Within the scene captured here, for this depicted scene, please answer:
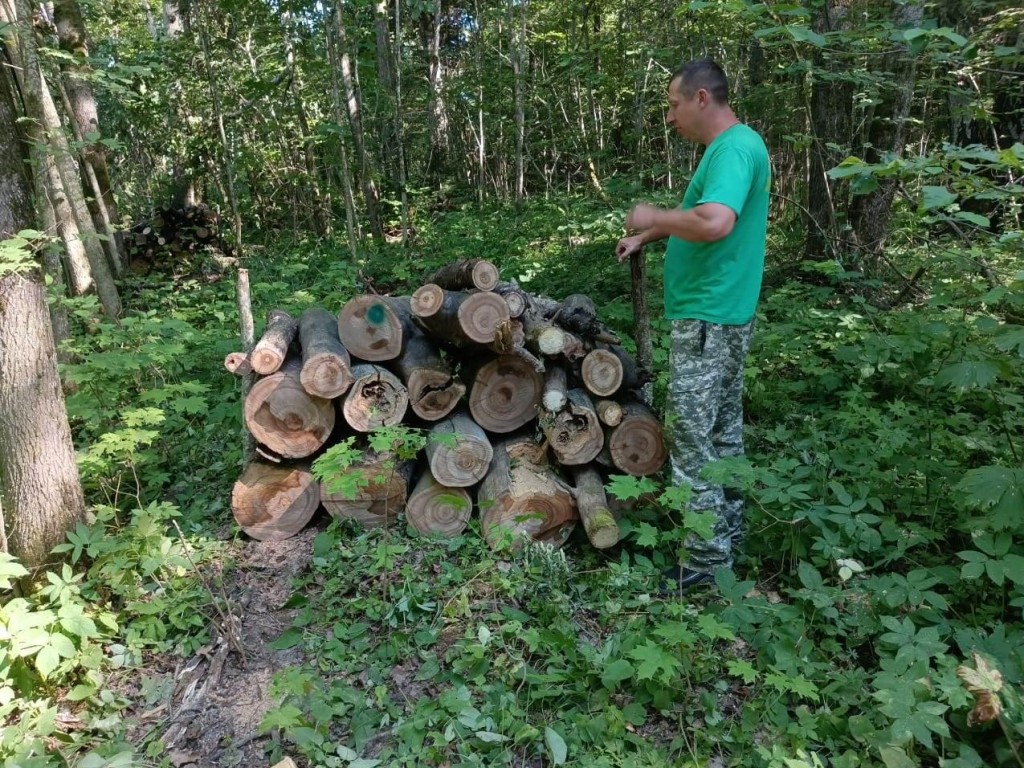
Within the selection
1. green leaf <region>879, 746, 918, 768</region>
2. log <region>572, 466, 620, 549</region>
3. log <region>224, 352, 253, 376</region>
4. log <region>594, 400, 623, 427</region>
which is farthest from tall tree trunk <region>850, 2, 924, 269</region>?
log <region>224, 352, 253, 376</region>

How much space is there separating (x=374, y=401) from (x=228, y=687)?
1681 millimetres

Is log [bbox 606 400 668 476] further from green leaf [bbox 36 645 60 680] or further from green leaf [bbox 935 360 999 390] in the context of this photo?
green leaf [bbox 36 645 60 680]

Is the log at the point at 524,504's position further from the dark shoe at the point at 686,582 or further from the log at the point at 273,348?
the log at the point at 273,348

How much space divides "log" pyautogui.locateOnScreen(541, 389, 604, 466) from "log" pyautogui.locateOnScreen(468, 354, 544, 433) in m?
0.21

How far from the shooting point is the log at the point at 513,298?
397cm

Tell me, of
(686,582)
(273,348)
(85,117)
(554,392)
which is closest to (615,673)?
(686,582)

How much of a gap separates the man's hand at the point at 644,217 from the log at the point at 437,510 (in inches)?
74.8

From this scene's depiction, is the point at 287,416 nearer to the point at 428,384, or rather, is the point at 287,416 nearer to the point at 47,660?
the point at 428,384

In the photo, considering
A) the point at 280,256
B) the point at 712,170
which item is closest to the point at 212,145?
the point at 280,256

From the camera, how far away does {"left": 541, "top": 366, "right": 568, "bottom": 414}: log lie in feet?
12.4

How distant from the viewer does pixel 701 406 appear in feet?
10.8

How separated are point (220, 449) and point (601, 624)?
3.28 meters

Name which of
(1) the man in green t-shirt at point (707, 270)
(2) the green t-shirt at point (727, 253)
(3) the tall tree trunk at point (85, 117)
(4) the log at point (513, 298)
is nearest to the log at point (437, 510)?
(4) the log at point (513, 298)

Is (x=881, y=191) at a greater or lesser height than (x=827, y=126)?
lesser
